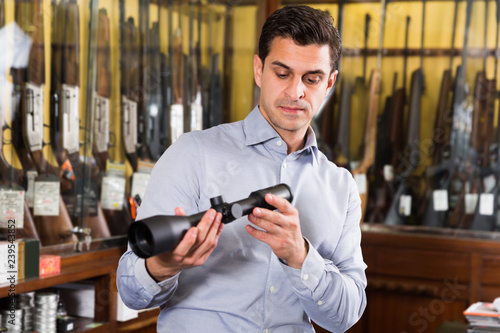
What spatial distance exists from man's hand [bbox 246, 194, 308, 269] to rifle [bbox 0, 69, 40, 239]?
1.11 metres

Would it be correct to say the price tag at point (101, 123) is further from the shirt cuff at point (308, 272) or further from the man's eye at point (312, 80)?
the shirt cuff at point (308, 272)

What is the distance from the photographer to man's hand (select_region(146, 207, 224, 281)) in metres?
0.93

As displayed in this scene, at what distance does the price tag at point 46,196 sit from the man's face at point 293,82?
107cm

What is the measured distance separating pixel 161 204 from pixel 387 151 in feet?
8.91

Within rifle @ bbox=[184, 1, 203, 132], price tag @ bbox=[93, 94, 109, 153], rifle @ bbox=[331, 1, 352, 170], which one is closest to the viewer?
price tag @ bbox=[93, 94, 109, 153]

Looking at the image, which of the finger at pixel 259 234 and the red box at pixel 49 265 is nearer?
the finger at pixel 259 234

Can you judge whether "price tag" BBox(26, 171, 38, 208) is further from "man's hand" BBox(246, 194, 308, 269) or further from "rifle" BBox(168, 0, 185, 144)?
"man's hand" BBox(246, 194, 308, 269)

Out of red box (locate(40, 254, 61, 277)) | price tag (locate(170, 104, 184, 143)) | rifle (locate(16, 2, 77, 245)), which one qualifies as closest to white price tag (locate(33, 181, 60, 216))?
rifle (locate(16, 2, 77, 245))

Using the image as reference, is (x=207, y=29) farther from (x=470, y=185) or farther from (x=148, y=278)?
(x=148, y=278)

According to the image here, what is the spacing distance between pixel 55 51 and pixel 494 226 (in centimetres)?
244

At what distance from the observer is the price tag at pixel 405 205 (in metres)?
3.57

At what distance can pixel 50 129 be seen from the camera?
2.10m

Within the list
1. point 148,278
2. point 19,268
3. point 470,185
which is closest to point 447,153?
point 470,185

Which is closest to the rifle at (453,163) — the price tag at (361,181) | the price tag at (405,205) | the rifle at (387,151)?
the price tag at (405,205)
